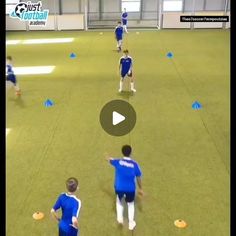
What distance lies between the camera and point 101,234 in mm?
6965

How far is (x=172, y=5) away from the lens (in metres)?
33.2

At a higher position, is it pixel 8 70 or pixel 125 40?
pixel 125 40

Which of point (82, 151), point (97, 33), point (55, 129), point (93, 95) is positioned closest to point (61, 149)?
point (82, 151)

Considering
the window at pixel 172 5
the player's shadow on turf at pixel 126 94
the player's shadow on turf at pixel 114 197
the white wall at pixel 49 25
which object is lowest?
the player's shadow on turf at pixel 114 197

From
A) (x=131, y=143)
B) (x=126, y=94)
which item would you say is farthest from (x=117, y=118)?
(x=126, y=94)

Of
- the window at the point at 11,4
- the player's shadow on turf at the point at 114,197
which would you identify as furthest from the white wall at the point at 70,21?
the player's shadow on turf at the point at 114,197

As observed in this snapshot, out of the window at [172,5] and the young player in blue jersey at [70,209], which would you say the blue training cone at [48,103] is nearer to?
the young player in blue jersey at [70,209]

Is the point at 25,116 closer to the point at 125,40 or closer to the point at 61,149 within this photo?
the point at 61,149

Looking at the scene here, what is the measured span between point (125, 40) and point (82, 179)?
19490 millimetres

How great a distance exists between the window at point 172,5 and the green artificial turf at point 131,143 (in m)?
14.3
